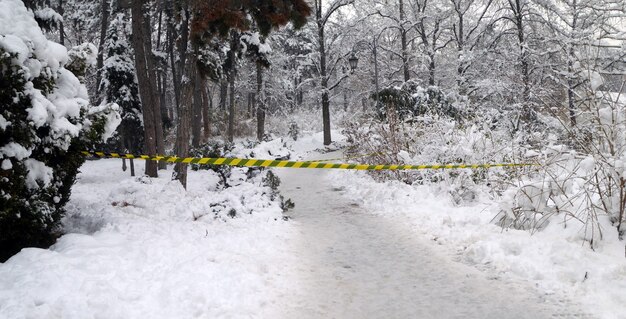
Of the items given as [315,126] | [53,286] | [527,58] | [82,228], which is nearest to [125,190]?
[82,228]

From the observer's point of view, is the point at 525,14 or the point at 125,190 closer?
the point at 125,190

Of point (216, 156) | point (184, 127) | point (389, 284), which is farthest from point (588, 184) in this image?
point (216, 156)

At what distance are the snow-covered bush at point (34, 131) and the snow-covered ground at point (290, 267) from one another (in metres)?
0.44

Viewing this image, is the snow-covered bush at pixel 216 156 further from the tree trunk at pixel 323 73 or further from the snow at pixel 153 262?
the tree trunk at pixel 323 73

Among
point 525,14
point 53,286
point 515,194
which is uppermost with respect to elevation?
point 525,14

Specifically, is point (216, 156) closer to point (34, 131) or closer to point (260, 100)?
point (34, 131)

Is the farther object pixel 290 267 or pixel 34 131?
pixel 290 267

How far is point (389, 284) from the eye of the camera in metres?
4.76

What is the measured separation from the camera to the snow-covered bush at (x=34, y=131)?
4633mm

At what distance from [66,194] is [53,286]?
2401 millimetres

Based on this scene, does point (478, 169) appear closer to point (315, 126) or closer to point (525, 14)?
point (525, 14)

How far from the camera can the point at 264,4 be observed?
850 centimetres

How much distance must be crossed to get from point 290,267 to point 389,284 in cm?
130

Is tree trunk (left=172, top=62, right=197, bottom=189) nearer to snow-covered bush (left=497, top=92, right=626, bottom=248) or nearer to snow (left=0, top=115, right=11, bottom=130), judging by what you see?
snow (left=0, top=115, right=11, bottom=130)
